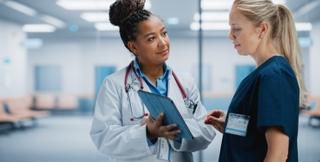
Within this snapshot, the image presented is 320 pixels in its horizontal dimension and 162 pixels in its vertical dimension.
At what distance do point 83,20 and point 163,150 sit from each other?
345 cm

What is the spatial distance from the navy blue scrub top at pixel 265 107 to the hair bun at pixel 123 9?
0.46 m

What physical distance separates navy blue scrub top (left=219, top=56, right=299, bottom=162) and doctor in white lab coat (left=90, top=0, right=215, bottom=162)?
0.19m

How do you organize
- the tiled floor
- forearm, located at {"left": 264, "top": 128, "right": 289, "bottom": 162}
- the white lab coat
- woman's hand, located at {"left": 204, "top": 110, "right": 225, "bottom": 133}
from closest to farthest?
1. forearm, located at {"left": 264, "top": 128, "right": 289, "bottom": 162}
2. the white lab coat
3. woman's hand, located at {"left": 204, "top": 110, "right": 225, "bottom": 133}
4. the tiled floor

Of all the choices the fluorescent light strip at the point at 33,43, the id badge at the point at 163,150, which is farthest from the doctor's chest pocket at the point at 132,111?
the fluorescent light strip at the point at 33,43

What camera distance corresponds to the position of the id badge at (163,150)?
48.8 inches

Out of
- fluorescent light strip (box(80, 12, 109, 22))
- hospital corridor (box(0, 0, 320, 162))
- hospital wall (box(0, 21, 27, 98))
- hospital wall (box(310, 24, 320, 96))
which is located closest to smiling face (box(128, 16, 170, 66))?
hospital corridor (box(0, 0, 320, 162))

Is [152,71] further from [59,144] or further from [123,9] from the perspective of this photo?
[59,144]

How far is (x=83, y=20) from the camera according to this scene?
442cm

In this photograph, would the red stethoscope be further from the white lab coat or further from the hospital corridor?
the hospital corridor

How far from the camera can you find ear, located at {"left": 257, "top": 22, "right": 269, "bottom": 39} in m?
1.09

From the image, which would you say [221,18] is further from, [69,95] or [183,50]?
[69,95]

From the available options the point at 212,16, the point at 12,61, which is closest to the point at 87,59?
the point at 12,61

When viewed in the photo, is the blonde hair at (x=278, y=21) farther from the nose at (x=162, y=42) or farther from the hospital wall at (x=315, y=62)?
the hospital wall at (x=315, y=62)

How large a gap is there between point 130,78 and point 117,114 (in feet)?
0.47
